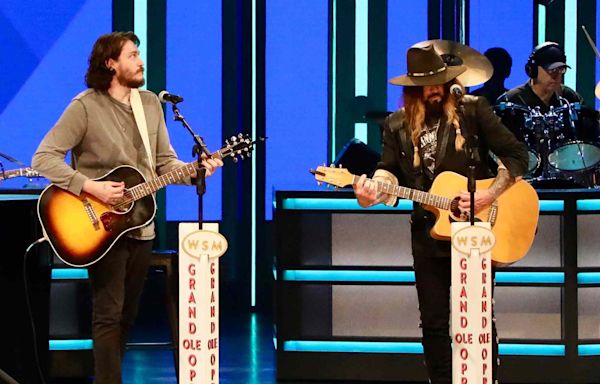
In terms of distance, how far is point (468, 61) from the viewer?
5.44 metres

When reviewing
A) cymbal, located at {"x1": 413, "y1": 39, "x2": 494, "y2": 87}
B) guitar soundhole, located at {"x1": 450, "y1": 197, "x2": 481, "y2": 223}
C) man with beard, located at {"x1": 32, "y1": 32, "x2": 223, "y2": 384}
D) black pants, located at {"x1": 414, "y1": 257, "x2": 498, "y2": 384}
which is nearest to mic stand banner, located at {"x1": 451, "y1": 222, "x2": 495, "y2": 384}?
black pants, located at {"x1": 414, "y1": 257, "x2": 498, "y2": 384}

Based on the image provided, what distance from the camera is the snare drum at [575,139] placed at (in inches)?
299

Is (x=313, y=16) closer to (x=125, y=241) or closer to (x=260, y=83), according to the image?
(x=260, y=83)

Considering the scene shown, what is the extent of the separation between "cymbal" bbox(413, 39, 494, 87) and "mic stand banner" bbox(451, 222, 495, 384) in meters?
1.14

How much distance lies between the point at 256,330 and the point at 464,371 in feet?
14.2

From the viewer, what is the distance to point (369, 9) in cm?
952

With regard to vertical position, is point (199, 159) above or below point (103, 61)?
below

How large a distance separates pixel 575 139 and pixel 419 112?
9.73 feet

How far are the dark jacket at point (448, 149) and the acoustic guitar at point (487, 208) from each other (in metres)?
0.05

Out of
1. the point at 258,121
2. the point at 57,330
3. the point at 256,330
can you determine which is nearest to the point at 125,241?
the point at 57,330

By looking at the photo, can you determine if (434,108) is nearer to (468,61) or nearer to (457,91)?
(457,91)

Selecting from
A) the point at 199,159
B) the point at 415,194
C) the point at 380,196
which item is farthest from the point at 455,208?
the point at 199,159

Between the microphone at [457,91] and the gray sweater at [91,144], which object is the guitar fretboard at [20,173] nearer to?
the gray sweater at [91,144]

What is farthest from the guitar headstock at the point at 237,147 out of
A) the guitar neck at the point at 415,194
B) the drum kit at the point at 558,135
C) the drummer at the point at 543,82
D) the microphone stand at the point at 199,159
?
the drummer at the point at 543,82
